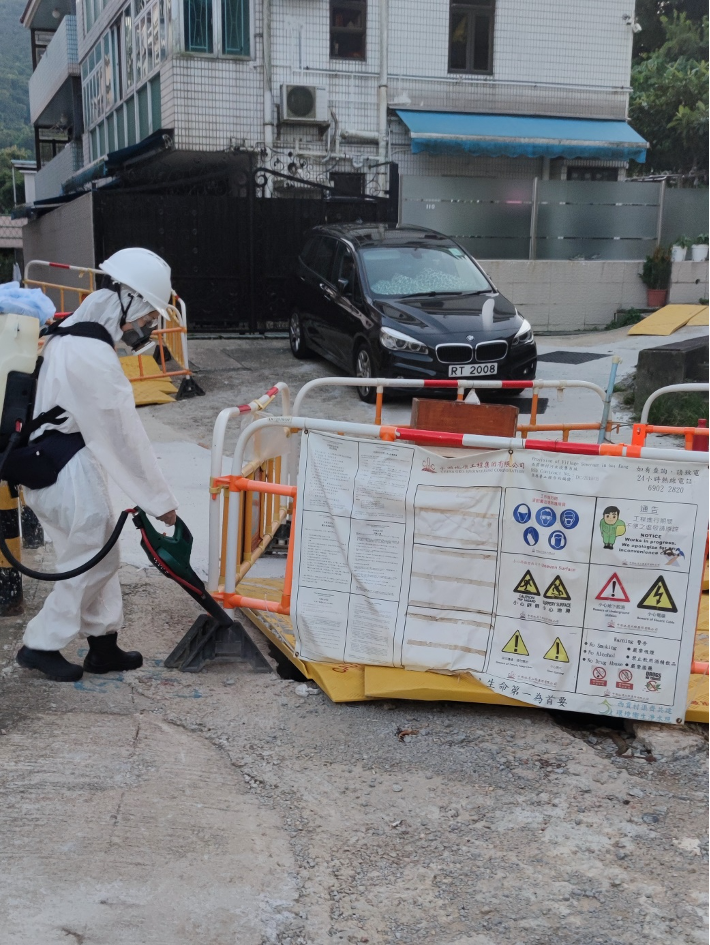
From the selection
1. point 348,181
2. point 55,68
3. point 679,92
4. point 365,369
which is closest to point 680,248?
point 348,181

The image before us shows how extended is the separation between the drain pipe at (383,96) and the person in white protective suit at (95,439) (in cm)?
1184

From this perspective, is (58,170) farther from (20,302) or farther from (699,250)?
(20,302)

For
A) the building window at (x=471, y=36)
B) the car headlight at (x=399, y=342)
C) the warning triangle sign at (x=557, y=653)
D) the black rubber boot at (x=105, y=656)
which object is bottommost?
the black rubber boot at (x=105, y=656)

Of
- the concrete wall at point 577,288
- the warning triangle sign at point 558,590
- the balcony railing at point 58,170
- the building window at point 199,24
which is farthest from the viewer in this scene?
the balcony railing at point 58,170

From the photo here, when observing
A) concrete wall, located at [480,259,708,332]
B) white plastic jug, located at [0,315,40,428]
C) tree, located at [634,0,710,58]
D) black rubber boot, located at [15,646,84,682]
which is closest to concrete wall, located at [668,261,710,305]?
concrete wall, located at [480,259,708,332]

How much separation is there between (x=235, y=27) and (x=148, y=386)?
7.78 meters

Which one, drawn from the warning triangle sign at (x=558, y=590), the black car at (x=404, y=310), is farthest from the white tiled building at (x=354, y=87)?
the warning triangle sign at (x=558, y=590)

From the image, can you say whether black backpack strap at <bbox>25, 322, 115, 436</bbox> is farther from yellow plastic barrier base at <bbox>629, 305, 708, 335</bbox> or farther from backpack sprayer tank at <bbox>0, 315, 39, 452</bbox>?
yellow plastic barrier base at <bbox>629, 305, 708, 335</bbox>

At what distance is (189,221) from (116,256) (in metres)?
11.0

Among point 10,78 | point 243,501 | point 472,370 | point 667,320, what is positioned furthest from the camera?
point 667,320

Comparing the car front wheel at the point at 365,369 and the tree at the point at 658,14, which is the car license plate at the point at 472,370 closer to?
the car front wheel at the point at 365,369

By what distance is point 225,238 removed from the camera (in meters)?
14.3

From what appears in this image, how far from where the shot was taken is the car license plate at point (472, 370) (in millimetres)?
9008

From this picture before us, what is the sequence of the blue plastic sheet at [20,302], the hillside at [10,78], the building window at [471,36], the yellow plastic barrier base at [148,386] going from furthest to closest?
1. the building window at [471,36]
2. the yellow plastic barrier base at [148,386]
3. the hillside at [10,78]
4. the blue plastic sheet at [20,302]
